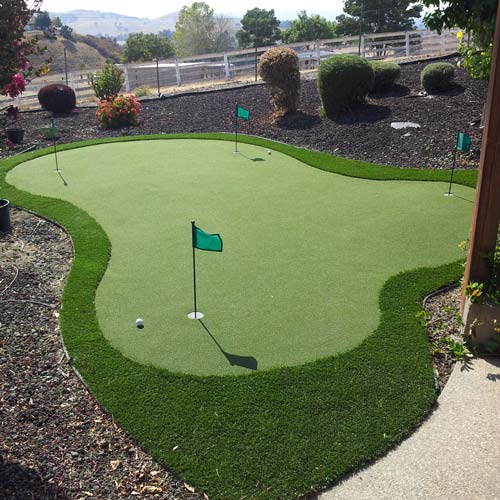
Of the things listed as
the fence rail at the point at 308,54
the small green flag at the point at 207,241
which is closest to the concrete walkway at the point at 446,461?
the small green flag at the point at 207,241

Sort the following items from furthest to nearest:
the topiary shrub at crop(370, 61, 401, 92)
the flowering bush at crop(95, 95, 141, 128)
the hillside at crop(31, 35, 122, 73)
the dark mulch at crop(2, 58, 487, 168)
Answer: the hillside at crop(31, 35, 122, 73) → the flowering bush at crop(95, 95, 141, 128) → the topiary shrub at crop(370, 61, 401, 92) → the dark mulch at crop(2, 58, 487, 168)

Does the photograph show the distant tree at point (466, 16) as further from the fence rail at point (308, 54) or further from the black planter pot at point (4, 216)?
the fence rail at point (308, 54)

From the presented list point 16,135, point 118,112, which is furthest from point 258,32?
point 16,135

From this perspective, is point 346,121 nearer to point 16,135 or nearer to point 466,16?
point 466,16

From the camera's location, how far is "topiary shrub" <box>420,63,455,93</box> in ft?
43.1

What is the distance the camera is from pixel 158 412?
3967mm

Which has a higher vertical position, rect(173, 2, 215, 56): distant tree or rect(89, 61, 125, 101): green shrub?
rect(173, 2, 215, 56): distant tree

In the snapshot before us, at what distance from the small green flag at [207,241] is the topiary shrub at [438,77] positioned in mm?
10509

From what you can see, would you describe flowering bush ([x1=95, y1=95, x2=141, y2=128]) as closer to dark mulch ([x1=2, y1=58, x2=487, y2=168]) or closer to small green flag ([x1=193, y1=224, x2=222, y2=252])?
dark mulch ([x1=2, y1=58, x2=487, y2=168])

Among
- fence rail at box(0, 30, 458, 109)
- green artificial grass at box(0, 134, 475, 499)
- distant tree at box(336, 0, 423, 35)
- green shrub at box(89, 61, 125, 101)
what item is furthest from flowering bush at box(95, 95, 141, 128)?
distant tree at box(336, 0, 423, 35)

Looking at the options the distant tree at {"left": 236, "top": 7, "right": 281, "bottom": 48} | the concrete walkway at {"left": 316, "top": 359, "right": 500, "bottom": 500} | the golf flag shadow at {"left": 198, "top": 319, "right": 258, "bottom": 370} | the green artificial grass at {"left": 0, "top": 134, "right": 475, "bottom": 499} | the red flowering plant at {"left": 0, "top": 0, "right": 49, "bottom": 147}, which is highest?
the distant tree at {"left": 236, "top": 7, "right": 281, "bottom": 48}

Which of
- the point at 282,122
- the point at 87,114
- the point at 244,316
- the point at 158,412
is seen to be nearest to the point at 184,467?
the point at 158,412

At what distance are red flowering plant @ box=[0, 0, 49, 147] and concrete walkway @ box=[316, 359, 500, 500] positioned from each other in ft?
13.5

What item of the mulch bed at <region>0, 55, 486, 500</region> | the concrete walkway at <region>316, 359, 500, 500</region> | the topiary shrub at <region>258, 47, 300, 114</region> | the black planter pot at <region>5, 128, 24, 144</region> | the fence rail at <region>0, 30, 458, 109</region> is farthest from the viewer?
the fence rail at <region>0, 30, 458, 109</region>
